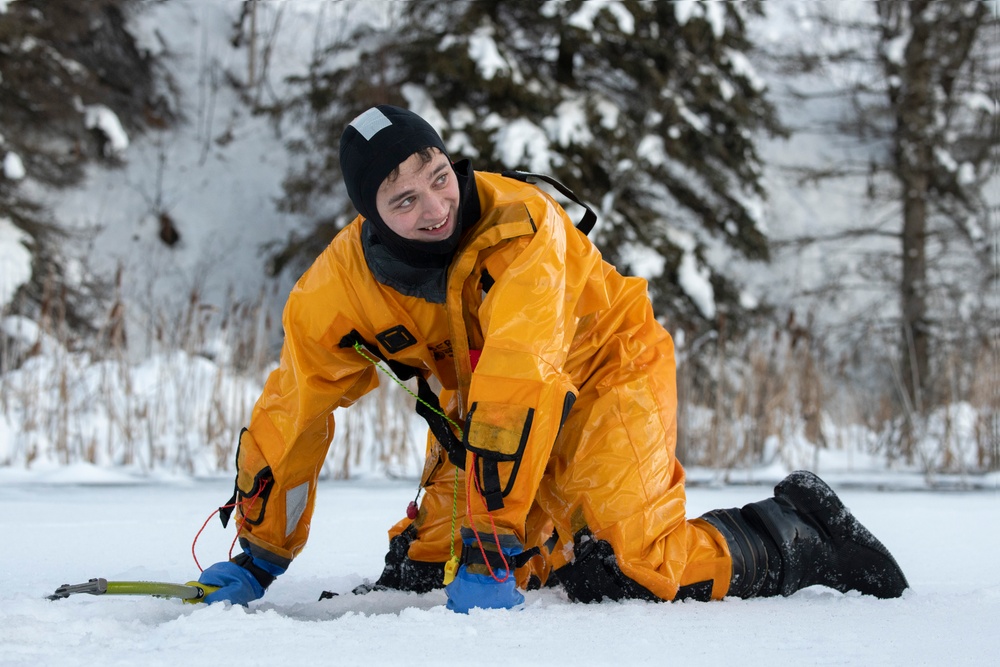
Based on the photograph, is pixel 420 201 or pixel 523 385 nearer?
pixel 523 385

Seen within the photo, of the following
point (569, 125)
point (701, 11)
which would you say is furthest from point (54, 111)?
point (701, 11)

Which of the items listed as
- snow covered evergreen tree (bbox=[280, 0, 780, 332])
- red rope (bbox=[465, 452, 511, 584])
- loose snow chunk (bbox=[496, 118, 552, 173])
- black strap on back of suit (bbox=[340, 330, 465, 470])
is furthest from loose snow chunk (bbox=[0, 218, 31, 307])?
red rope (bbox=[465, 452, 511, 584])

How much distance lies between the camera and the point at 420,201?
1.86m

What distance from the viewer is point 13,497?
3.79 m

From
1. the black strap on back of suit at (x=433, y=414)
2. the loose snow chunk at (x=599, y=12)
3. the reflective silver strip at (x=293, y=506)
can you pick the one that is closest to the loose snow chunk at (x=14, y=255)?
the loose snow chunk at (x=599, y=12)

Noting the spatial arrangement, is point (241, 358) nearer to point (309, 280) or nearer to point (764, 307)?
point (309, 280)

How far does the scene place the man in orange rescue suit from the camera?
67.9 inches

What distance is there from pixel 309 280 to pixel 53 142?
13.4 metres

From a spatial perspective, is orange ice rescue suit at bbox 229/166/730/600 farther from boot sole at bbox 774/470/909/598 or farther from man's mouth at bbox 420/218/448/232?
boot sole at bbox 774/470/909/598

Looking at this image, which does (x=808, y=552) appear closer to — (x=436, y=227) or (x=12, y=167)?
(x=436, y=227)

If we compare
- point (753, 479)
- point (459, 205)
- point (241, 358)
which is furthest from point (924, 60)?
point (459, 205)

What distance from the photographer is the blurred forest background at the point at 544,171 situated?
17.1 ft

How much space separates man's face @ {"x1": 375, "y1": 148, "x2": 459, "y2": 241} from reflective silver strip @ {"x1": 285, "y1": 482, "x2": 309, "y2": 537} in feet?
2.30

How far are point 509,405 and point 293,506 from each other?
2.41 feet
